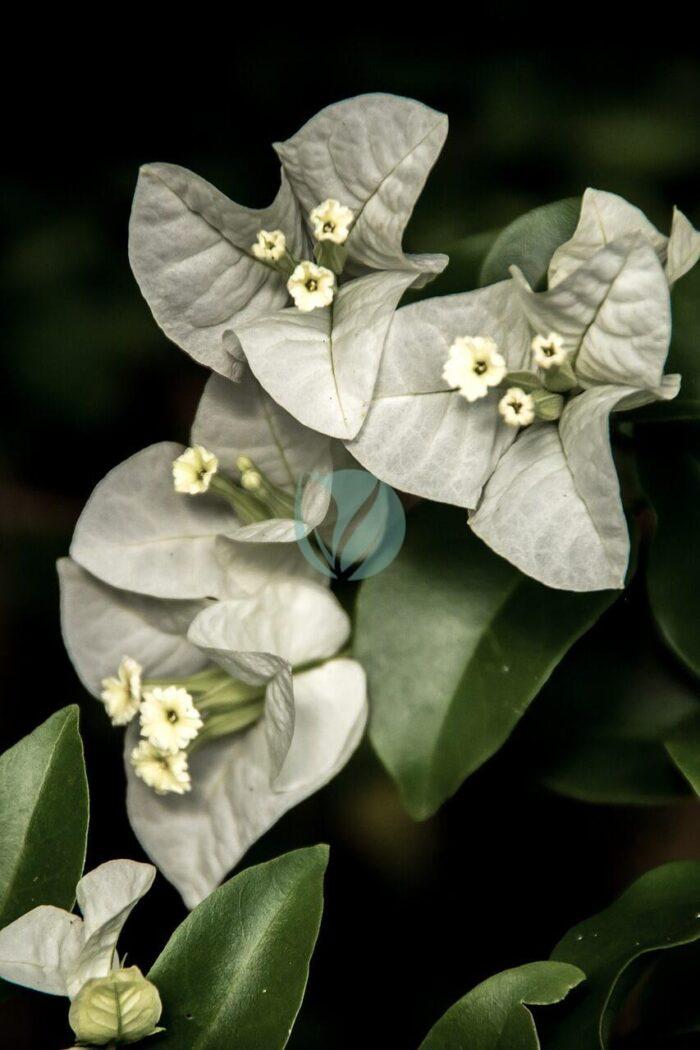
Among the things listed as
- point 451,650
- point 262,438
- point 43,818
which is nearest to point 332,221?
point 262,438

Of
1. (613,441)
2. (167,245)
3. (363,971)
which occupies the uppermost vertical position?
(167,245)

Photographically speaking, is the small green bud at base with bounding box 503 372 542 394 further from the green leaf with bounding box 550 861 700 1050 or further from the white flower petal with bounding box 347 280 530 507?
the green leaf with bounding box 550 861 700 1050

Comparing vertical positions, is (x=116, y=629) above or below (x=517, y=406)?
below

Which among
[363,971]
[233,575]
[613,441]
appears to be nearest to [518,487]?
[613,441]

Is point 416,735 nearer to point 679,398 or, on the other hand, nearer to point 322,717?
point 322,717

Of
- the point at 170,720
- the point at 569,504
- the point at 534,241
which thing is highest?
the point at 534,241

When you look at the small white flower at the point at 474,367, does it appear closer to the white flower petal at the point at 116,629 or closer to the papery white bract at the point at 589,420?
the papery white bract at the point at 589,420

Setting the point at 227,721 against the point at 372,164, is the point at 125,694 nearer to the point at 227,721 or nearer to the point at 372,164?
the point at 227,721

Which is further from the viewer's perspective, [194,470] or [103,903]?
[194,470]
